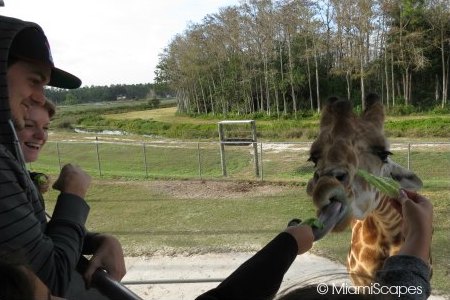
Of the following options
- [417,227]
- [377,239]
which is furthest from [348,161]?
[377,239]

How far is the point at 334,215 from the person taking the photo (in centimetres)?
202

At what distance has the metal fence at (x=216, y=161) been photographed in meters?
12.5

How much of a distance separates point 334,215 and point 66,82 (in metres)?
1.38

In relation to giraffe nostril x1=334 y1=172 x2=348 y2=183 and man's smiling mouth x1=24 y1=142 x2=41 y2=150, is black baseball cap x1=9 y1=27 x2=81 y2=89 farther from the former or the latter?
giraffe nostril x1=334 y1=172 x2=348 y2=183

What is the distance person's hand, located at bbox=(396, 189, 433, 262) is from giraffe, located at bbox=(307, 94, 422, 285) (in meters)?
0.40

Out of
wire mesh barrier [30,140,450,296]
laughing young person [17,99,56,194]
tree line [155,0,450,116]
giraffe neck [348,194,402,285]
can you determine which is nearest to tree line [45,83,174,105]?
tree line [155,0,450,116]

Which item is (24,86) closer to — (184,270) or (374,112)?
(374,112)

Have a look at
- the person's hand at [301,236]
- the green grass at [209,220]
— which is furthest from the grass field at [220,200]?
the person's hand at [301,236]

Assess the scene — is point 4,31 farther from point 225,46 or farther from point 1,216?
point 225,46

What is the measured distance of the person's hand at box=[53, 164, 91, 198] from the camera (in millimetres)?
1489

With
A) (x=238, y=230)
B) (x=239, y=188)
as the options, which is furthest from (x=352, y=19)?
(x=238, y=230)

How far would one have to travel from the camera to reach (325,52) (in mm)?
25641

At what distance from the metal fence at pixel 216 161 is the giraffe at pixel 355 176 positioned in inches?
305

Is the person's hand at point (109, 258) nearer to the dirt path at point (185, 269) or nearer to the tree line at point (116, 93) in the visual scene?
the dirt path at point (185, 269)
